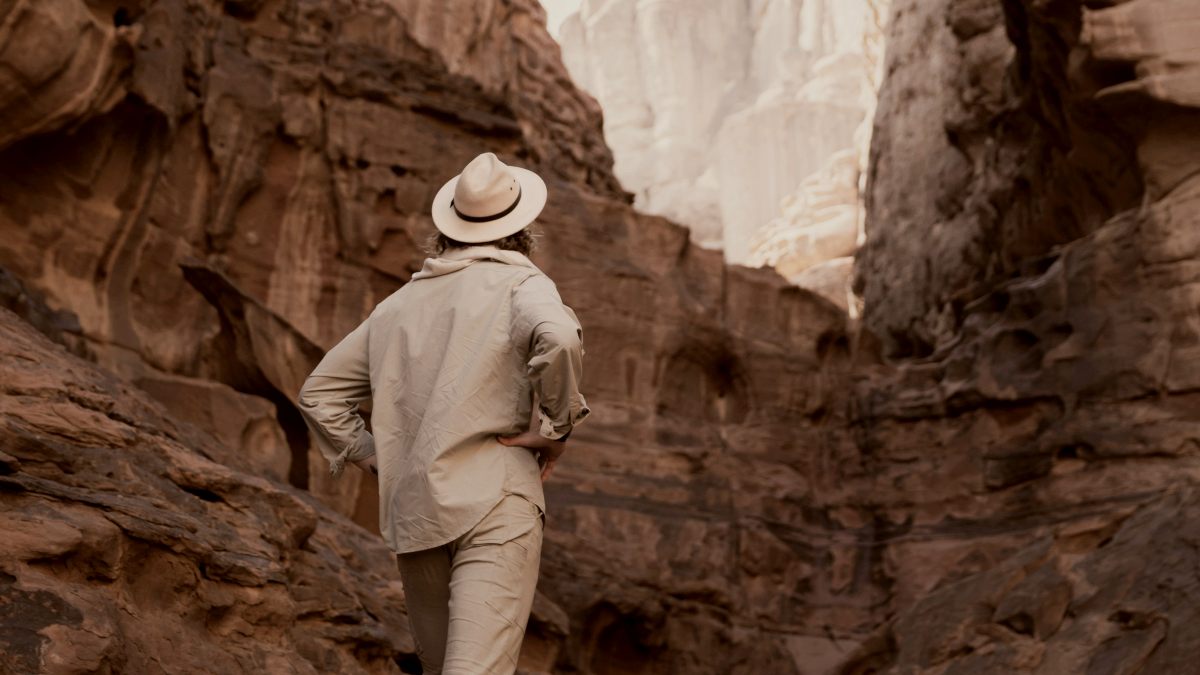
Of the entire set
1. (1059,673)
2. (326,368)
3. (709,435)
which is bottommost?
(1059,673)

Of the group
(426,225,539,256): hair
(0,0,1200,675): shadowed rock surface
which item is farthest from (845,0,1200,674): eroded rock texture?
(426,225,539,256): hair

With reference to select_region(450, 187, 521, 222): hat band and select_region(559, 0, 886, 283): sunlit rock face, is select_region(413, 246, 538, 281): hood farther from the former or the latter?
select_region(559, 0, 886, 283): sunlit rock face

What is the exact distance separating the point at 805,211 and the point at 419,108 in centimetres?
2801

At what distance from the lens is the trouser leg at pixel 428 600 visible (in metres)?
4.20

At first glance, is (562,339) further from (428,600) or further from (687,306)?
(687,306)

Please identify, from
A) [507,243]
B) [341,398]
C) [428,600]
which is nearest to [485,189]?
[507,243]

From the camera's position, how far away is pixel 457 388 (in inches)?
166

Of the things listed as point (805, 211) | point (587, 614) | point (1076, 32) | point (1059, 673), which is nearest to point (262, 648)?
point (1059, 673)

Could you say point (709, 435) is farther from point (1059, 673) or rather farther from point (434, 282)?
point (434, 282)

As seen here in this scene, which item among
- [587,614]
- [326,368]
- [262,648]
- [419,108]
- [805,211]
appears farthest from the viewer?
[805,211]

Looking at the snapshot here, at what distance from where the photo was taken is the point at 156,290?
19109 mm

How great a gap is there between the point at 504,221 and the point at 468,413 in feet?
2.31

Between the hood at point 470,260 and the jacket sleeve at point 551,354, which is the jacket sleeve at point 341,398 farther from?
the jacket sleeve at point 551,354

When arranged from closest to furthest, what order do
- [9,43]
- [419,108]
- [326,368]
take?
[326,368]
[9,43]
[419,108]
